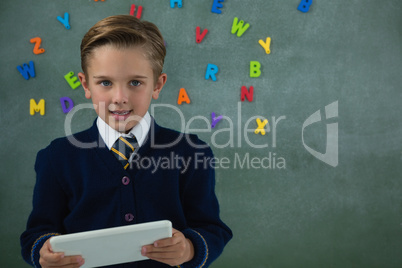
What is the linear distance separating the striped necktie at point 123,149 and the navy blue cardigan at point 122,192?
13 mm

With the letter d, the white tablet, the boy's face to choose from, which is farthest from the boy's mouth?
the letter d

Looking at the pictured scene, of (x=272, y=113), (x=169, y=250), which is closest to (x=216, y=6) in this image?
(x=272, y=113)

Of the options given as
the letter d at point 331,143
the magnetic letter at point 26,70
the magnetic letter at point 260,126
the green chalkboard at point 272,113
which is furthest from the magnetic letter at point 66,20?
the letter d at point 331,143

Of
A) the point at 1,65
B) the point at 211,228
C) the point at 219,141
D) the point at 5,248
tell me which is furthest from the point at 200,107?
the point at 211,228

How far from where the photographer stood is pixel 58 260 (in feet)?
2.66

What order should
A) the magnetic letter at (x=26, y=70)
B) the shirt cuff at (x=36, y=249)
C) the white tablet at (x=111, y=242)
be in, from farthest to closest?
the magnetic letter at (x=26, y=70), the shirt cuff at (x=36, y=249), the white tablet at (x=111, y=242)

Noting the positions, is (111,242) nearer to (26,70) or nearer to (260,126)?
(260,126)

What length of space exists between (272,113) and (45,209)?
164cm

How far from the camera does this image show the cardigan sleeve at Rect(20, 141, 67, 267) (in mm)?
937

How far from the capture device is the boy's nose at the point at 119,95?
92cm

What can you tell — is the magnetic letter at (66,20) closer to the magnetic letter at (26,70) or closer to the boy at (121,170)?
the magnetic letter at (26,70)

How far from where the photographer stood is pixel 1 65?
2.37 m

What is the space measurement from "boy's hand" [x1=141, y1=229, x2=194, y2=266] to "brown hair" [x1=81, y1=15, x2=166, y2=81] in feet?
1.19

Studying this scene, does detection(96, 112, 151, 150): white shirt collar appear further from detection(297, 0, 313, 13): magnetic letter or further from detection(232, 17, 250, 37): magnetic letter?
detection(297, 0, 313, 13): magnetic letter
